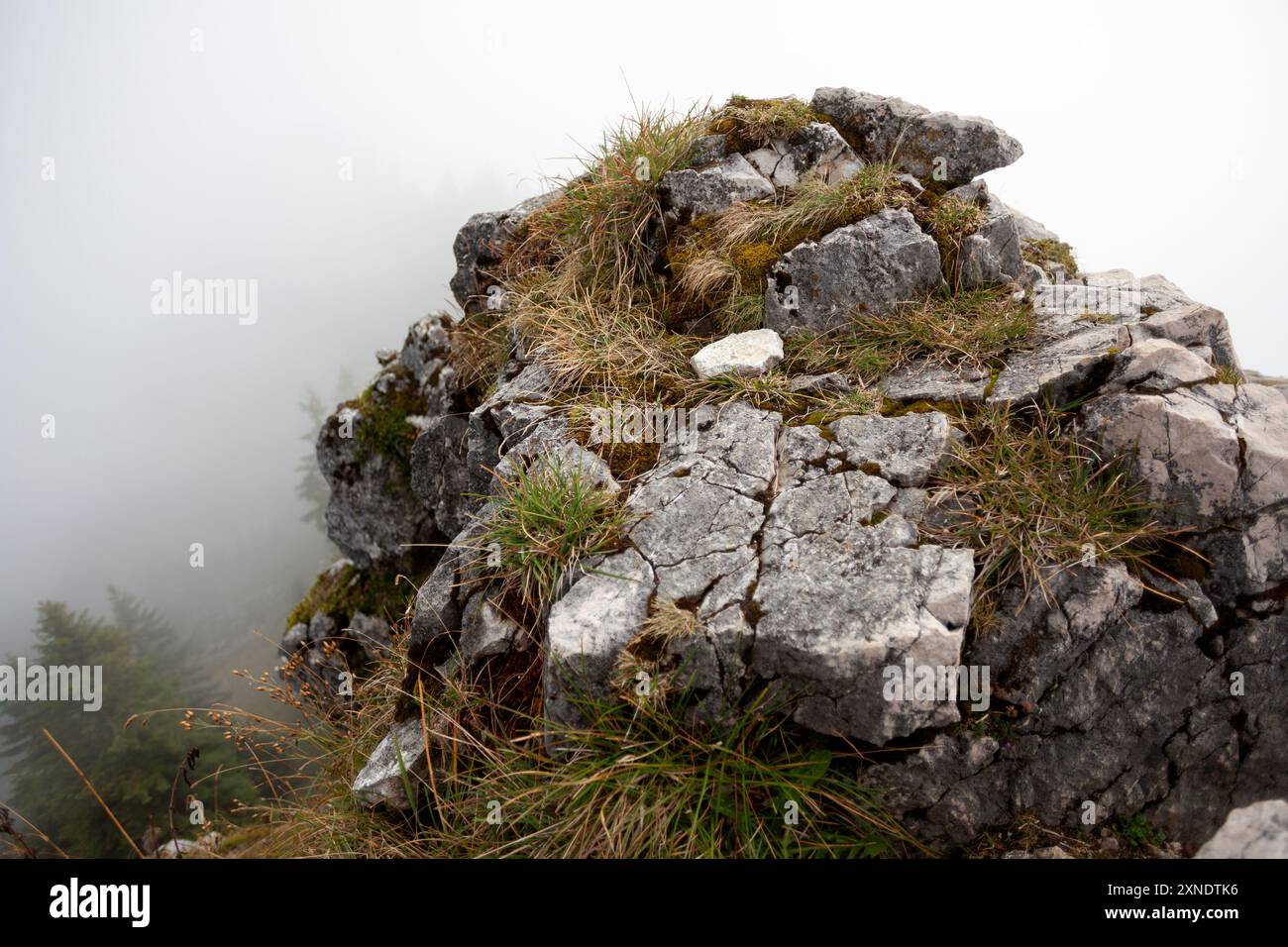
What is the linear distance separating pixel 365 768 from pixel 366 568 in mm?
4673

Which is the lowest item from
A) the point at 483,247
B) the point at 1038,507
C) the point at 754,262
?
the point at 1038,507

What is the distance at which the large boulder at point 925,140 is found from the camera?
5.07 meters

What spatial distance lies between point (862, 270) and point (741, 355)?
1.26 meters

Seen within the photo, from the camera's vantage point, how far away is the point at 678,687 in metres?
2.92

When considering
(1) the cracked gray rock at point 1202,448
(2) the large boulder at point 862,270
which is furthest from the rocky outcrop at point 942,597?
(2) the large boulder at point 862,270

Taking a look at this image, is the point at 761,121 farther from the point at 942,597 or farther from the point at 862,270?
the point at 942,597

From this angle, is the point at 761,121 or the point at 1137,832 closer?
the point at 1137,832

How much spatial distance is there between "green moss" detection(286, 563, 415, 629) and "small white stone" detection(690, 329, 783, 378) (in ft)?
16.7

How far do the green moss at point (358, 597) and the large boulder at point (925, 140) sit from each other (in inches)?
287

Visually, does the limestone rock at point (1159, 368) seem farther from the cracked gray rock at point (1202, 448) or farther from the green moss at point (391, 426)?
the green moss at point (391, 426)

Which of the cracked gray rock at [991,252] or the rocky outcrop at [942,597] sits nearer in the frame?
the rocky outcrop at [942,597]

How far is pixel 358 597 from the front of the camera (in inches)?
302

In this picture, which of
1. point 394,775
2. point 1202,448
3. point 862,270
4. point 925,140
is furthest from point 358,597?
point 1202,448
